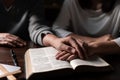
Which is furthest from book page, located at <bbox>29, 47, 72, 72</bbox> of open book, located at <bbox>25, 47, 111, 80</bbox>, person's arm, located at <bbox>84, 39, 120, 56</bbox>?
person's arm, located at <bbox>84, 39, 120, 56</bbox>

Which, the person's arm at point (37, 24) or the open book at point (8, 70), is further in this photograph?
the person's arm at point (37, 24)

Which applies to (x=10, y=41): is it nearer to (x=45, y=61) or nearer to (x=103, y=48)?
(x=45, y=61)

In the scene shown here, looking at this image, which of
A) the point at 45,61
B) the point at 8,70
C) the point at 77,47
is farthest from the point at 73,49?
the point at 8,70

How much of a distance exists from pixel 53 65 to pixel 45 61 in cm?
6

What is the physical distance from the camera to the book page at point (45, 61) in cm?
95

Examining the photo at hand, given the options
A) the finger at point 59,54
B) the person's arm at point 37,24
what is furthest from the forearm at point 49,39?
the finger at point 59,54

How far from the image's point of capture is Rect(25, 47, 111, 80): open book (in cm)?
92

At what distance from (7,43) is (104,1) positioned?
65 centimetres

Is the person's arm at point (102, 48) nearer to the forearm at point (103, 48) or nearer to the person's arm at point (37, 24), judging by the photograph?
the forearm at point (103, 48)

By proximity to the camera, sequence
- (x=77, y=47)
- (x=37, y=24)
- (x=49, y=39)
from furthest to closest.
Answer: (x=37, y=24)
(x=49, y=39)
(x=77, y=47)

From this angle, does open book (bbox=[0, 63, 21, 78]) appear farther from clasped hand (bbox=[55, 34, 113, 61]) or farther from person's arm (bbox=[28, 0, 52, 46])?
person's arm (bbox=[28, 0, 52, 46])

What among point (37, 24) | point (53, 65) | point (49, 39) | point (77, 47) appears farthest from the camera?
point (37, 24)

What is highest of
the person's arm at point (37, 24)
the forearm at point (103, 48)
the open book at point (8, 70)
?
the open book at point (8, 70)

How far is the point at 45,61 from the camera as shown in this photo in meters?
1.02
